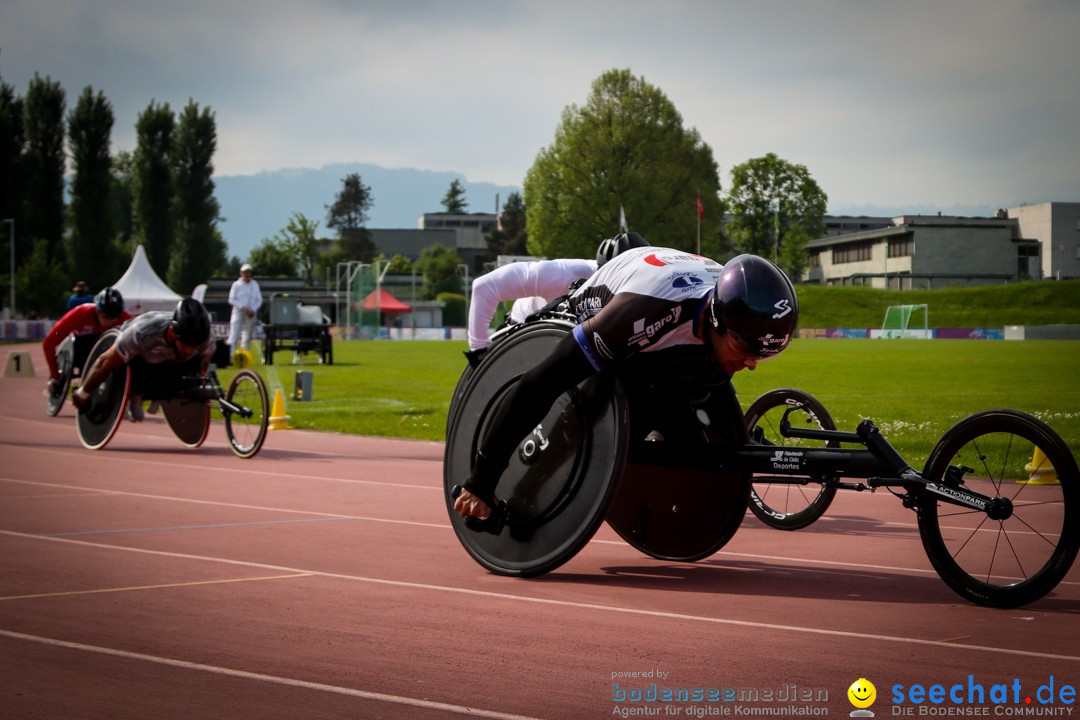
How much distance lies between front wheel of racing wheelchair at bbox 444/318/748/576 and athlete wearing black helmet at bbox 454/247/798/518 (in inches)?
5.2

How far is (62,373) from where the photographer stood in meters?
18.6

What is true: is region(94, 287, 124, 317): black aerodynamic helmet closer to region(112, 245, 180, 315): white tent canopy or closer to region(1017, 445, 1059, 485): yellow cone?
region(1017, 445, 1059, 485): yellow cone

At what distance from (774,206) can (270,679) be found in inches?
3037

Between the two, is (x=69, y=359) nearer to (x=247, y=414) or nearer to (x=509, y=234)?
(x=247, y=414)

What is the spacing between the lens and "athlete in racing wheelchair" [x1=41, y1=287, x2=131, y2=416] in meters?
17.3

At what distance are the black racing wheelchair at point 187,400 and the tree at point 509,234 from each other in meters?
147

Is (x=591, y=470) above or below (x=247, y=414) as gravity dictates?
above

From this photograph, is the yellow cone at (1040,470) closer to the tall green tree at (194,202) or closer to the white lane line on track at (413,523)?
the white lane line on track at (413,523)

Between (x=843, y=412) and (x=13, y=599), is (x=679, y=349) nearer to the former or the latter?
(x=13, y=599)

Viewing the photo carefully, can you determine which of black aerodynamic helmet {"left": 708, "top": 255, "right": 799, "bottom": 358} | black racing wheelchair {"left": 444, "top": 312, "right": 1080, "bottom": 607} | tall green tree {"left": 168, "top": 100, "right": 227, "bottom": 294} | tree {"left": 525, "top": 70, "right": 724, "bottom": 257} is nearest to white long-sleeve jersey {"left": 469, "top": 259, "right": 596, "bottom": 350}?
black racing wheelchair {"left": 444, "top": 312, "right": 1080, "bottom": 607}

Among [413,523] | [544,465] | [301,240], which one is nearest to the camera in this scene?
[544,465]

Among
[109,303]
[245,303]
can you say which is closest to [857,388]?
[245,303]

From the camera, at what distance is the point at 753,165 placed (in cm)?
8044

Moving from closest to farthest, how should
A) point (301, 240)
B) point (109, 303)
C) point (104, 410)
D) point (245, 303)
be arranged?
point (104, 410)
point (109, 303)
point (245, 303)
point (301, 240)
